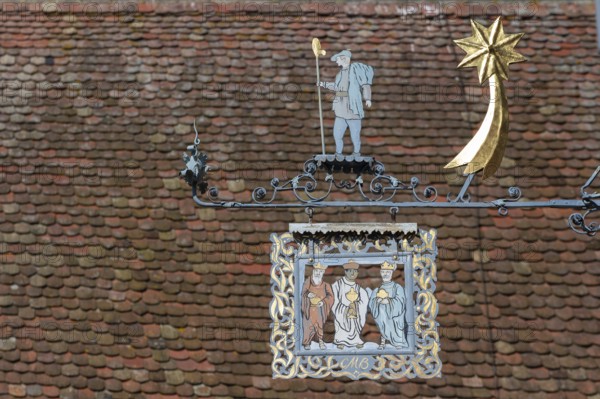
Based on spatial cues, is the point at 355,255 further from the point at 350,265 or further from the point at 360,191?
the point at 360,191

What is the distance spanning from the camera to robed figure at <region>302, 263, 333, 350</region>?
24.6 ft

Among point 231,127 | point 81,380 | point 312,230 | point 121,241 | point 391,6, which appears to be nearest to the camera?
point 312,230

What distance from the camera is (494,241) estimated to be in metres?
10.1

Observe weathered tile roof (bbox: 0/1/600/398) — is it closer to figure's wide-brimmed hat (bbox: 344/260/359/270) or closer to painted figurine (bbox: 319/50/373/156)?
figure's wide-brimmed hat (bbox: 344/260/359/270)

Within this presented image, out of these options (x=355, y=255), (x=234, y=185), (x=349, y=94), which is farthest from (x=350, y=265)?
(x=234, y=185)

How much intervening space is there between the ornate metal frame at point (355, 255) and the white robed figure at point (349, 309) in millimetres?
84

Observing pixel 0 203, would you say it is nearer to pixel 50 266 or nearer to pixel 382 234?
pixel 50 266

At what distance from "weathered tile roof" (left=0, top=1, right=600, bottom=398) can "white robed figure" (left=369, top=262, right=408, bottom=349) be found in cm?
187

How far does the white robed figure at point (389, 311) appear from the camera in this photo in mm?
7535

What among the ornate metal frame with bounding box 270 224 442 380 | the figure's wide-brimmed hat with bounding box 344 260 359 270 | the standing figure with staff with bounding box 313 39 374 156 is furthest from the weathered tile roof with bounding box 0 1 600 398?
the standing figure with staff with bounding box 313 39 374 156

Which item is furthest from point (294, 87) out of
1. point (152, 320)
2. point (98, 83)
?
point (152, 320)

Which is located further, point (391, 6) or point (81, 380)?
point (391, 6)

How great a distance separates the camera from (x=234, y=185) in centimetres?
1038

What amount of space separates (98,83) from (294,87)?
1.62 metres
